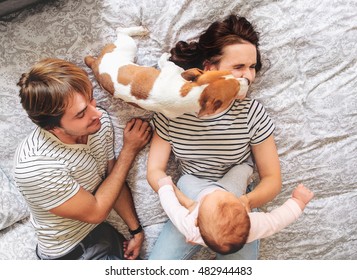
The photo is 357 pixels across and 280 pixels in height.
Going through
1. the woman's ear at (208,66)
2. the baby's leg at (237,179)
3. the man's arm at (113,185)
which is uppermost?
the woman's ear at (208,66)

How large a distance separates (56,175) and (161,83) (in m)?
0.40

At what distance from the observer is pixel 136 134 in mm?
1302

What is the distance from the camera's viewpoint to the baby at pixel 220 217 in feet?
3.36

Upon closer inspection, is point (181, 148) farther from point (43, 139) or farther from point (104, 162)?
point (43, 139)

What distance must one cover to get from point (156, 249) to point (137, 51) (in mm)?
A: 648

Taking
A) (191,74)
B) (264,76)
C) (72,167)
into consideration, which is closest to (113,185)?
(72,167)

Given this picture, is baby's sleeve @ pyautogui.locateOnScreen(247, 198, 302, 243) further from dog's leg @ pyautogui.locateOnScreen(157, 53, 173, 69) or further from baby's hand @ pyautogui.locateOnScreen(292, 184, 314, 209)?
dog's leg @ pyautogui.locateOnScreen(157, 53, 173, 69)

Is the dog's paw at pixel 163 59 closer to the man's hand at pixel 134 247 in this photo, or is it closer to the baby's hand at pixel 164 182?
the baby's hand at pixel 164 182

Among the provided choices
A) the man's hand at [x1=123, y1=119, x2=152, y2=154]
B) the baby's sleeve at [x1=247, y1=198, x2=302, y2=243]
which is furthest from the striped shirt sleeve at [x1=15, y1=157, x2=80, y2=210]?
the baby's sleeve at [x1=247, y1=198, x2=302, y2=243]

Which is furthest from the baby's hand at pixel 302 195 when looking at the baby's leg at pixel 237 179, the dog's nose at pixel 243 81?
the dog's nose at pixel 243 81

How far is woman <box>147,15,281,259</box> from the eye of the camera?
1.14 m

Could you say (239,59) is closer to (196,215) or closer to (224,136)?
(224,136)

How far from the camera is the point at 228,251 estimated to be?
3.44ft

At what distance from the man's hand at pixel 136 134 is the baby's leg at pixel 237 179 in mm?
270
